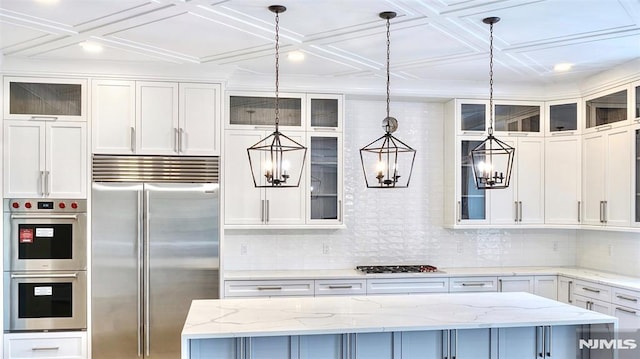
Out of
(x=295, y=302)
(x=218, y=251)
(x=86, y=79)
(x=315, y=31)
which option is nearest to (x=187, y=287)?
(x=218, y=251)

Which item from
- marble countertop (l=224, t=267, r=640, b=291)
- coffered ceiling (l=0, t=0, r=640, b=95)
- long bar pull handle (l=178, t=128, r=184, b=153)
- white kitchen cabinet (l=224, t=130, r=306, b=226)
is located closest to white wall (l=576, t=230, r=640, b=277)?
marble countertop (l=224, t=267, r=640, b=291)

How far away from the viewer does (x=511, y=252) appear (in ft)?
17.5

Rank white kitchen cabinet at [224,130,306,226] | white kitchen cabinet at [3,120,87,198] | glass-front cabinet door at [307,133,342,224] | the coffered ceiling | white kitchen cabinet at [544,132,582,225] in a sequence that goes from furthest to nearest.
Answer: white kitchen cabinet at [544,132,582,225] < glass-front cabinet door at [307,133,342,224] < white kitchen cabinet at [224,130,306,226] < white kitchen cabinet at [3,120,87,198] < the coffered ceiling

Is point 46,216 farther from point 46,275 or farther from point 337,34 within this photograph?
point 337,34

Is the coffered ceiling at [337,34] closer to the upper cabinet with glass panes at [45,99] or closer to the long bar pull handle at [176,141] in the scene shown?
the upper cabinet with glass panes at [45,99]

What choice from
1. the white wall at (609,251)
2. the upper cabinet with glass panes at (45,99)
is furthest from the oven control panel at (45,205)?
the white wall at (609,251)

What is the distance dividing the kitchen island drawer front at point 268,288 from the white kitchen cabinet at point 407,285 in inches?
23.9

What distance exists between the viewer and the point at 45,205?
13.5ft

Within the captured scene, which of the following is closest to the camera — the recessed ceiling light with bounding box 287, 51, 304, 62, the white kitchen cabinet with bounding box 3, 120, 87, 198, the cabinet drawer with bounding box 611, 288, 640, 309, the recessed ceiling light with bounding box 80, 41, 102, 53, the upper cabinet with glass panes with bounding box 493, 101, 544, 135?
the recessed ceiling light with bounding box 80, 41, 102, 53

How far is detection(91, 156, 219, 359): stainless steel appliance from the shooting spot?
4.16 meters

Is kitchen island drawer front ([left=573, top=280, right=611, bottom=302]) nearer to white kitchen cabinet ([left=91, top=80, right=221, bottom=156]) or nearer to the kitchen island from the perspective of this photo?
the kitchen island

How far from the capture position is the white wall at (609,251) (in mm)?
4515

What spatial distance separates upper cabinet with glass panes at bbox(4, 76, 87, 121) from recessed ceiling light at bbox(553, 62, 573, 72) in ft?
13.5

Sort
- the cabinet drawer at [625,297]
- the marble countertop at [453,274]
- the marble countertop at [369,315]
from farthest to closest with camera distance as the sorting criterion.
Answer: the marble countertop at [453,274]
the cabinet drawer at [625,297]
the marble countertop at [369,315]
